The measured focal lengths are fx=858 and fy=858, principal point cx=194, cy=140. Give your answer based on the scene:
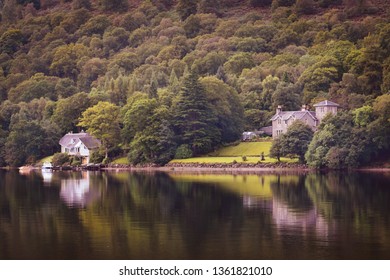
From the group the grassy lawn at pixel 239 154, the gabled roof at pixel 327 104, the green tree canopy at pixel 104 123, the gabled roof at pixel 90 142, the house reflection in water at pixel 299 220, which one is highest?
the gabled roof at pixel 327 104

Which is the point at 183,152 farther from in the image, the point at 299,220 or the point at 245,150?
the point at 299,220

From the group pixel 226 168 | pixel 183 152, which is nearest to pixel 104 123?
pixel 183 152

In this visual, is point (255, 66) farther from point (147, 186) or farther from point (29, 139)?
point (147, 186)

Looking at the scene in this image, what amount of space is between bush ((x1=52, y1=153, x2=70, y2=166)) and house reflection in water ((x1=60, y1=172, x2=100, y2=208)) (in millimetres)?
27493

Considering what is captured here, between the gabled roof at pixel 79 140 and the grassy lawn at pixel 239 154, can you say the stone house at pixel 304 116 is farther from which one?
the gabled roof at pixel 79 140

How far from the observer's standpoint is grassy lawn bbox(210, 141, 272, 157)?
88.9m

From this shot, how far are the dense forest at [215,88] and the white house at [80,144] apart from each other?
5.51ft

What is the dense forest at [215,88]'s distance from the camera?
8750 centimetres

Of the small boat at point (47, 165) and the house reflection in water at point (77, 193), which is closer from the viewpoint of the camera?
the house reflection in water at point (77, 193)

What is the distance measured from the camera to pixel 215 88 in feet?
316

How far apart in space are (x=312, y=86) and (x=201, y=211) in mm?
63502

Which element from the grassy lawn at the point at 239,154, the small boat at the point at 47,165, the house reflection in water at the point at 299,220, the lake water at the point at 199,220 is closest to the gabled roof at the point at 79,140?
the small boat at the point at 47,165

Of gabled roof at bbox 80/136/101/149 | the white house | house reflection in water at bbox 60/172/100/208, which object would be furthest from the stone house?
house reflection in water at bbox 60/172/100/208

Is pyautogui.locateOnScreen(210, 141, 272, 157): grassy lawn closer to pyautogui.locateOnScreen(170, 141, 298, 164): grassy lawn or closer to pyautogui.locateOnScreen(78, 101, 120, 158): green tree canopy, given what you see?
pyautogui.locateOnScreen(170, 141, 298, 164): grassy lawn
